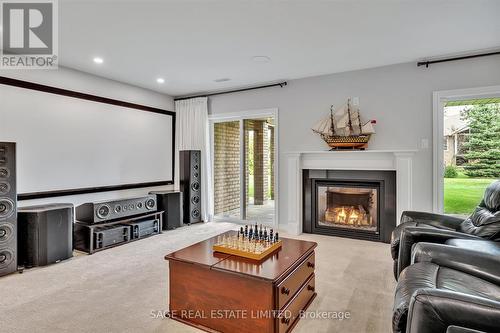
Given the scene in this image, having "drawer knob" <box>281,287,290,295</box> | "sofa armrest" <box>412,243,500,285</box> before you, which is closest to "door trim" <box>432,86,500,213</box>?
"sofa armrest" <box>412,243,500,285</box>

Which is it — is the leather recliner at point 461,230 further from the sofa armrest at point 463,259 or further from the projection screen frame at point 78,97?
the projection screen frame at point 78,97

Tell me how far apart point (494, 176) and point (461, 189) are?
1.27 ft

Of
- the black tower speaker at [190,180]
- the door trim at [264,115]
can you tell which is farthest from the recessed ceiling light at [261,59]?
the black tower speaker at [190,180]

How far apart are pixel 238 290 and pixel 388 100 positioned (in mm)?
3462

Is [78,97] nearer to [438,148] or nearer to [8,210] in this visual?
[8,210]

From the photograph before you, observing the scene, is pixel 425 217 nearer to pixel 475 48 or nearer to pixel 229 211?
pixel 475 48

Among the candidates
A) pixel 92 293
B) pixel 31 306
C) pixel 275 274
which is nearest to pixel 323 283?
pixel 275 274

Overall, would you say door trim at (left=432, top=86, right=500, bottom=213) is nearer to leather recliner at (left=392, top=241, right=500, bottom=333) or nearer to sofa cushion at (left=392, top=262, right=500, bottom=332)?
leather recliner at (left=392, top=241, right=500, bottom=333)

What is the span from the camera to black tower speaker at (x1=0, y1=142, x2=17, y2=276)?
2902 mm

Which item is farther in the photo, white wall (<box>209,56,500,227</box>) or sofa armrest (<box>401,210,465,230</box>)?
white wall (<box>209,56,500,227</box>)

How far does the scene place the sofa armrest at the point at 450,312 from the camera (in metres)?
1.06

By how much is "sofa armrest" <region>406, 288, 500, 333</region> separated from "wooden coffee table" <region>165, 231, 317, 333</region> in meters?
0.77

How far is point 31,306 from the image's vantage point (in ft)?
7.55

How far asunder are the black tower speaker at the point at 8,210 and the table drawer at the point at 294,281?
2938 millimetres
